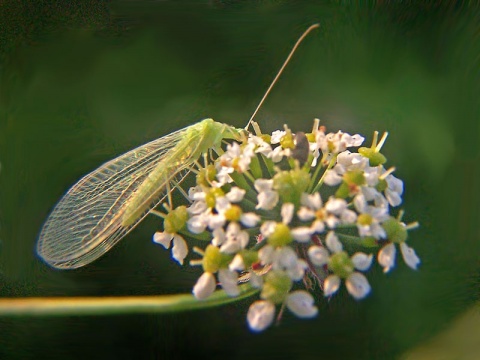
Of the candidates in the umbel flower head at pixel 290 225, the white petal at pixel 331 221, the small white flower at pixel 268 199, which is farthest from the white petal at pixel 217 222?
the white petal at pixel 331 221

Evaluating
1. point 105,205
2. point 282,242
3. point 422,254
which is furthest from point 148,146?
point 422,254

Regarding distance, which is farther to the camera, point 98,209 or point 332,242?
point 98,209

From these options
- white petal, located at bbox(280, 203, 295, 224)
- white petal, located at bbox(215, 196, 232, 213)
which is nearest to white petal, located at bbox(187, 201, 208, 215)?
white petal, located at bbox(215, 196, 232, 213)

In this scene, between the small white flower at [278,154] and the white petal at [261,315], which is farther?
the small white flower at [278,154]

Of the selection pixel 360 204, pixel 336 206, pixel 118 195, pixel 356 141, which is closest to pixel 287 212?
pixel 336 206

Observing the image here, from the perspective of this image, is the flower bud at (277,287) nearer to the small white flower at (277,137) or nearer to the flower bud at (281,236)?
the flower bud at (281,236)

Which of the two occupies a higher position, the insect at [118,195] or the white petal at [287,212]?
the white petal at [287,212]

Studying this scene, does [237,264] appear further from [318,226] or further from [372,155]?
[372,155]
